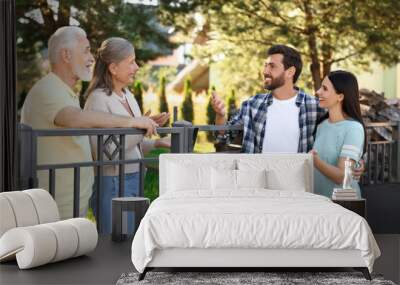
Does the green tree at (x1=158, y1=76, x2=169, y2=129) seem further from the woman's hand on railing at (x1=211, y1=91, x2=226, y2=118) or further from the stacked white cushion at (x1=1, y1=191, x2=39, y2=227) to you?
the stacked white cushion at (x1=1, y1=191, x2=39, y2=227)

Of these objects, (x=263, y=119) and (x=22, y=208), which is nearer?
(x=22, y=208)

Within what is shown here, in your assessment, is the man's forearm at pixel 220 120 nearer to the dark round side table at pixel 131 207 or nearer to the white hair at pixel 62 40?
the dark round side table at pixel 131 207

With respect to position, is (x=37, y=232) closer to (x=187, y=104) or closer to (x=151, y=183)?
(x=151, y=183)

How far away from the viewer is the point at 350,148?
5.82 meters

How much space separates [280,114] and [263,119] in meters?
0.14

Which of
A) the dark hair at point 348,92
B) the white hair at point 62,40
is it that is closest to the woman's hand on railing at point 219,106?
the dark hair at point 348,92

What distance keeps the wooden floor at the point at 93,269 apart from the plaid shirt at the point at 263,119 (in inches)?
49.5

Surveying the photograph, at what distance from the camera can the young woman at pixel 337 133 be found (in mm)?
5832

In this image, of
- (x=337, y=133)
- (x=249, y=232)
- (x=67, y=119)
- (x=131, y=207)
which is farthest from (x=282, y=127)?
(x=249, y=232)

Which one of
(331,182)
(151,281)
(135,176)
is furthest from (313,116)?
(151,281)

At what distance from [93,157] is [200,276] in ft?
13.2

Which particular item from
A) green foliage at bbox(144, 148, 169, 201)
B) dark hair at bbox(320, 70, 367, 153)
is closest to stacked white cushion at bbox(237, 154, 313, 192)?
dark hair at bbox(320, 70, 367, 153)

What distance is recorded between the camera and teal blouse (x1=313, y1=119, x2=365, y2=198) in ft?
19.1

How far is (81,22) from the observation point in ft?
41.6
